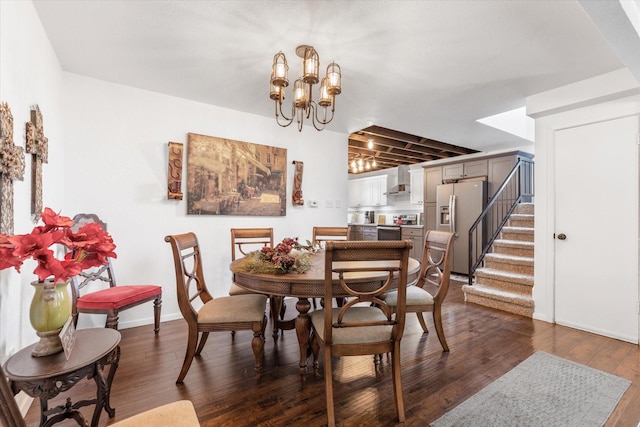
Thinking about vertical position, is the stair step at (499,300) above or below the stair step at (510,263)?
below

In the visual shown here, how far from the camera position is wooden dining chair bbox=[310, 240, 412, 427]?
1498mm

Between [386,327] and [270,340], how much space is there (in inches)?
52.5

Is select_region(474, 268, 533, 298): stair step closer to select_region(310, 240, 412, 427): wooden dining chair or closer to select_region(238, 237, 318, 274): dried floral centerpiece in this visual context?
select_region(310, 240, 412, 427): wooden dining chair

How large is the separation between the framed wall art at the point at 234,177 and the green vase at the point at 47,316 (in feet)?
6.59

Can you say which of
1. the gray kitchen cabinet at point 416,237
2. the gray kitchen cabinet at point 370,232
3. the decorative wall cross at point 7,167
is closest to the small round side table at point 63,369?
the decorative wall cross at point 7,167

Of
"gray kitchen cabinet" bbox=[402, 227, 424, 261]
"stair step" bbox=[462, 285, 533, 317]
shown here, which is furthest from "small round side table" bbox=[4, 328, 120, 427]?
"gray kitchen cabinet" bbox=[402, 227, 424, 261]

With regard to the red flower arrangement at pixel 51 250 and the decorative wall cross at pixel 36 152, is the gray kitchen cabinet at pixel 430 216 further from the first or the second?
the decorative wall cross at pixel 36 152

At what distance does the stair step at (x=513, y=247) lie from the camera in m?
3.99

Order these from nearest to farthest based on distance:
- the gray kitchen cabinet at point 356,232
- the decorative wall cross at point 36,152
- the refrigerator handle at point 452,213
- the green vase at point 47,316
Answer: the green vase at point 47,316 < the decorative wall cross at point 36,152 < the refrigerator handle at point 452,213 < the gray kitchen cabinet at point 356,232

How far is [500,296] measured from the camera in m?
3.56

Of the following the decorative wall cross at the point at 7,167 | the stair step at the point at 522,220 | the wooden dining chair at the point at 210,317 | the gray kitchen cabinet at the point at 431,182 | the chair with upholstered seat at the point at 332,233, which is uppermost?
the gray kitchen cabinet at the point at 431,182

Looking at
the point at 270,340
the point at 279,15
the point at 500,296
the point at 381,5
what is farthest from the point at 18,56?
the point at 500,296

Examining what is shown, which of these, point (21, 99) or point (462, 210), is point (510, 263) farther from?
point (21, 99)

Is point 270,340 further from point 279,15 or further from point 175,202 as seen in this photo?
point 279,15
